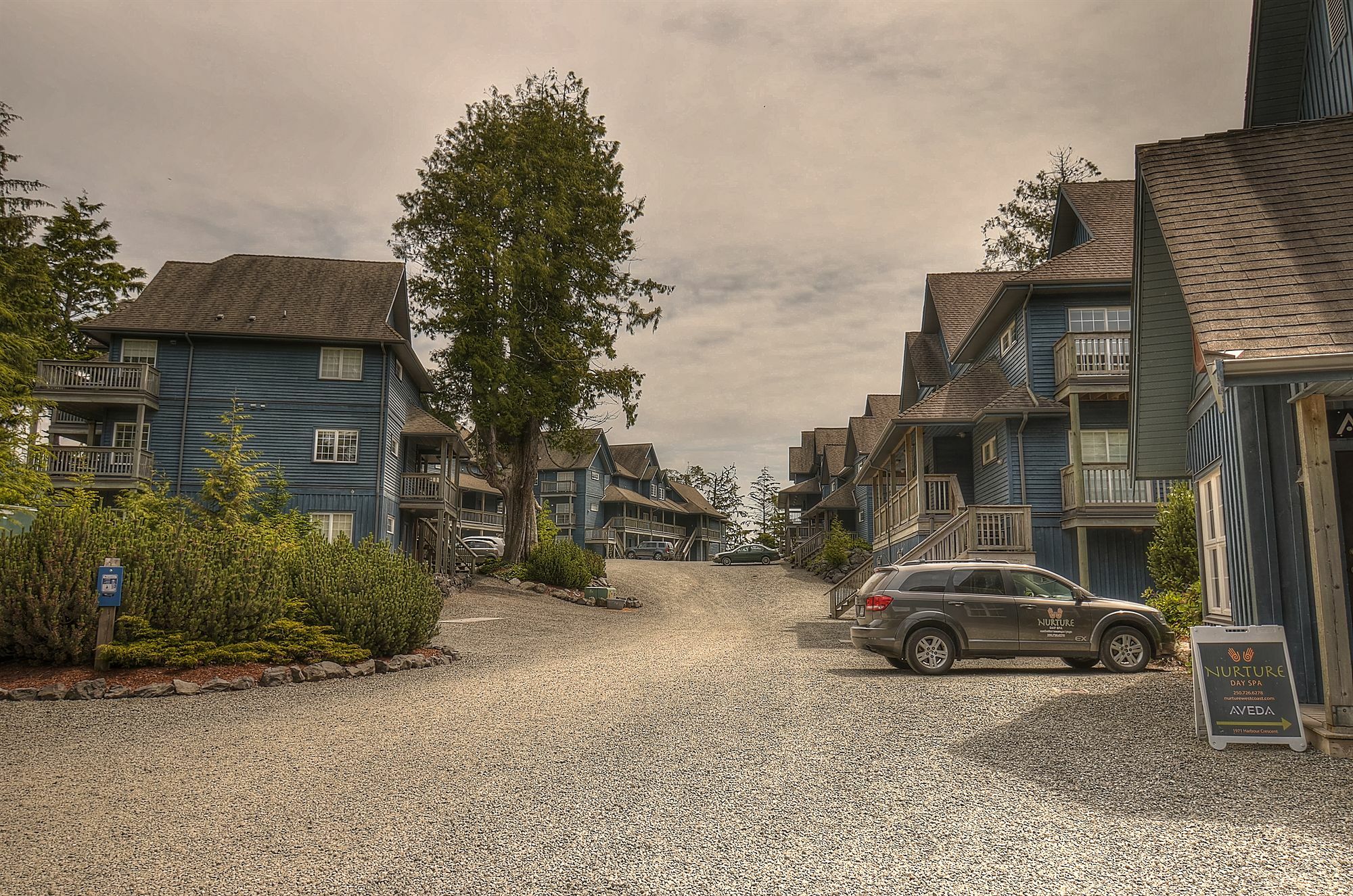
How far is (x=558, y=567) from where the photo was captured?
33469mm

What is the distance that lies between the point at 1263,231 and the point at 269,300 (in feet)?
110

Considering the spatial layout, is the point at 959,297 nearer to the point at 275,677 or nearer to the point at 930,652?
the point at 930,652

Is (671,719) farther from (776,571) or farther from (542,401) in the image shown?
(776,571)

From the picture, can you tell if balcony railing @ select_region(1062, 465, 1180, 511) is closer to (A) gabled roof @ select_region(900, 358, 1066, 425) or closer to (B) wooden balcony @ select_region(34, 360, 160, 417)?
(A) gabled roof @ select_region(900, 358, 1066, 425)

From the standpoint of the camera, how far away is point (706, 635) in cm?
2247

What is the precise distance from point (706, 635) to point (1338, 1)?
54.5 feet

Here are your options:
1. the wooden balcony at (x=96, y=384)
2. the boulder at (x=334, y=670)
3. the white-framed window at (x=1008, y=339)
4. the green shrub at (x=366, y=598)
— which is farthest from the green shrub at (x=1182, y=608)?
the wooden balcony at (x=96, y=384)

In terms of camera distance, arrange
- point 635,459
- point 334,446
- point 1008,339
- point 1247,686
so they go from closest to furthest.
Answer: point 1247,686 < point 1008,339 < point 334,446 < point 635,459

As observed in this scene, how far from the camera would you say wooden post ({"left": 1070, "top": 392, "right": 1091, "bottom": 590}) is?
22.2 m

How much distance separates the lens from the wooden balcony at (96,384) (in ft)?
102

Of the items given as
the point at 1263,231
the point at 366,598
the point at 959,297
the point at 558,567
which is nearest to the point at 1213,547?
the point at 1263,231

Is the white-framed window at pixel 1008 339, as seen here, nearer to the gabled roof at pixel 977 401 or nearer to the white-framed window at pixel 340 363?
the gabled roof at pixel 977 401

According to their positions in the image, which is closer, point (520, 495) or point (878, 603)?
point (878, 603)

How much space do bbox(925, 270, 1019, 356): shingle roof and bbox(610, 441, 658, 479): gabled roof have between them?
44657 mm
